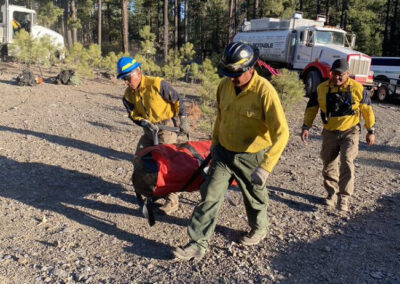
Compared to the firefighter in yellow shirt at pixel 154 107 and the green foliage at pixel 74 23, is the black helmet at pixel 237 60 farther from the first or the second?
the green foliage at pixel 74 23

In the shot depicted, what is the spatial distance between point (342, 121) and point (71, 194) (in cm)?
333

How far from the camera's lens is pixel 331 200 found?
174 inches

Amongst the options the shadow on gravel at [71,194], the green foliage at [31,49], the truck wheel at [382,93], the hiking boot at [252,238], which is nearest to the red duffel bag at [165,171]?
the shadow on gravel at [71,194]

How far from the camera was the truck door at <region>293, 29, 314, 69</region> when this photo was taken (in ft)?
51.4

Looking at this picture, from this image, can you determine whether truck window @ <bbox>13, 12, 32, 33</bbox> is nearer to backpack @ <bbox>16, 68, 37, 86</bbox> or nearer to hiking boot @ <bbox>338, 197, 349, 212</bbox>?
backpack @ <bbox>16, 68, 37, 86</bbox>

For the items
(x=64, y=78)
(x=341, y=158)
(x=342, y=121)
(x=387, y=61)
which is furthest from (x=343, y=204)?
(x=387, y=61)

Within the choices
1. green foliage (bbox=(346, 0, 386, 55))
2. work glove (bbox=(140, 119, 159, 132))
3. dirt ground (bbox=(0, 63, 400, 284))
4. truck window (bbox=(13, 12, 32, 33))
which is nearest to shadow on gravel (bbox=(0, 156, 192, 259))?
dirt ground (bbox=(0, 63, 400, 284))

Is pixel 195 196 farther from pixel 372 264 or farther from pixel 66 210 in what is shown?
pixel 372 264

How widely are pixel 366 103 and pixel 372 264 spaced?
5.89 feet

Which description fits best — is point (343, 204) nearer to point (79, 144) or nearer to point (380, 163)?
point (380, 163)

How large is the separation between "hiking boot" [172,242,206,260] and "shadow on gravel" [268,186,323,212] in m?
1.64

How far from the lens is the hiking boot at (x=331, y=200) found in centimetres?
440

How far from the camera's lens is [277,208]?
14.2ft

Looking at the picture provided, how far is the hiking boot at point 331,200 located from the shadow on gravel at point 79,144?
313 cm
